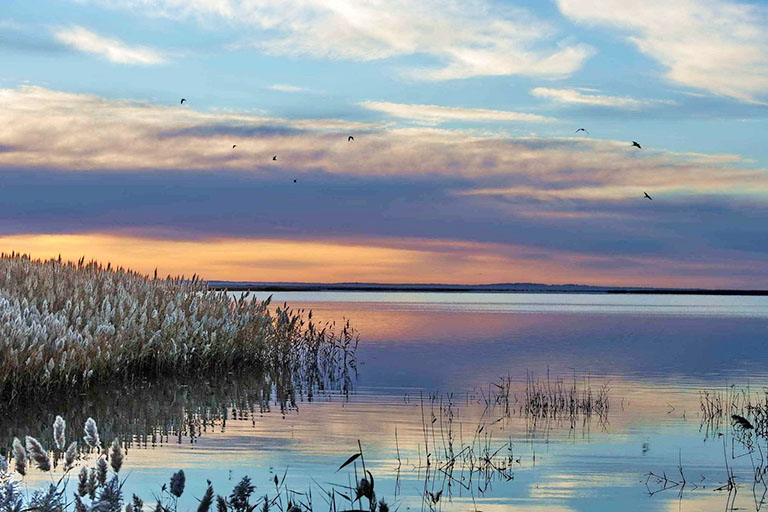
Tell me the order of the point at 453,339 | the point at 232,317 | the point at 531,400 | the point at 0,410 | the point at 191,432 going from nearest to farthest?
the point at 191,432, the point at 0,410, the point at 531,400, the point at 232,317, the point at 453,339

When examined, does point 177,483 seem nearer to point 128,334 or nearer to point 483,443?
point 483,443

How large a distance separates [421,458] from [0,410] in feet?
24.1

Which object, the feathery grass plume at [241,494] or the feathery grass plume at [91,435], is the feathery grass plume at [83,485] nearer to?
the feathery grass plume at [91,435]

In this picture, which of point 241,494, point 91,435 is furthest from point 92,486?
point 241,494

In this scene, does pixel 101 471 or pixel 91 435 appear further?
pixel 91 435

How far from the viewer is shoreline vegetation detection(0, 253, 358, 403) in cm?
1591

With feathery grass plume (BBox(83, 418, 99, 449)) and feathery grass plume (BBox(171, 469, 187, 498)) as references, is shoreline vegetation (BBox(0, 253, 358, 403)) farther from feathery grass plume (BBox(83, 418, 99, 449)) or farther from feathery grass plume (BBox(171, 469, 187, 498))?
feathery grass plume (BBox(171, 469, 187, 498))

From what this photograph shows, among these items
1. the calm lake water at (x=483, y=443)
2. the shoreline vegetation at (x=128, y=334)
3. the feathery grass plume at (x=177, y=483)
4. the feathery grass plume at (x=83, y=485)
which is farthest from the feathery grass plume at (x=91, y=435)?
the shoreline vegetation at (x=128, y=334)

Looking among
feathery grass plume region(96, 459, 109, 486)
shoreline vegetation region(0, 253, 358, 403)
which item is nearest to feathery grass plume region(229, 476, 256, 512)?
feathery grass plume region(96, 459, 109, 486)

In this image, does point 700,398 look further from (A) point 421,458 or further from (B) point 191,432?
(B) point 191,432

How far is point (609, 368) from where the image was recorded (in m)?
27.5

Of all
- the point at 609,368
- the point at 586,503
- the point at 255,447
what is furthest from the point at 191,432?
the point at 609,368

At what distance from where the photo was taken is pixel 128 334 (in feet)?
64.3

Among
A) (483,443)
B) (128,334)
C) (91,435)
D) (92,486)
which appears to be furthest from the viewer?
(128,334)
